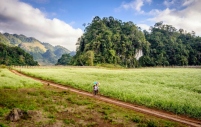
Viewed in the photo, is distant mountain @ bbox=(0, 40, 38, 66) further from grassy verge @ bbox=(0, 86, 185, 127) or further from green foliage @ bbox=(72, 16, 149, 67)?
grassy verge @ bbox=(0, 86, 185, 127)

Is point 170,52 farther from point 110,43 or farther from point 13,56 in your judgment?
point 13,56

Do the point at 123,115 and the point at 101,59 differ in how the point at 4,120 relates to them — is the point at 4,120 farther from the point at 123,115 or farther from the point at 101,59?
the point at 101,59

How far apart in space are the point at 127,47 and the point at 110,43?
16.9m

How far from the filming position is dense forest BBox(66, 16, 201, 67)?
344ft

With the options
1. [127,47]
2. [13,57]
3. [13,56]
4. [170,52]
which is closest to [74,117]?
[127,47]

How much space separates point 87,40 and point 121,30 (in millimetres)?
31291

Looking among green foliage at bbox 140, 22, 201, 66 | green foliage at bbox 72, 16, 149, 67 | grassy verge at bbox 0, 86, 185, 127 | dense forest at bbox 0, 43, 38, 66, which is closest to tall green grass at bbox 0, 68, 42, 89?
grassy verge at bbox 0, 86, 185, 127

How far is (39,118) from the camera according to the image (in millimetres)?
10891

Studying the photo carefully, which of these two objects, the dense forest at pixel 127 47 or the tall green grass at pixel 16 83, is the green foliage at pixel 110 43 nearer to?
the dense forest at pixel 127 47

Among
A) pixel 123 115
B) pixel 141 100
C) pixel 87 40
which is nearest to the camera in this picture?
pixel 123 115

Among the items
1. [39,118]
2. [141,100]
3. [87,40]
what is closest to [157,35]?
[87,40]

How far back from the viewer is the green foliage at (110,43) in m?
102

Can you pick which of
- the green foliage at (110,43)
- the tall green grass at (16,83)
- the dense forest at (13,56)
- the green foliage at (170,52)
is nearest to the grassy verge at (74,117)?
the tall green grass at (16,83)

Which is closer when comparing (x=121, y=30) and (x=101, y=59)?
(x=101, y=59)
